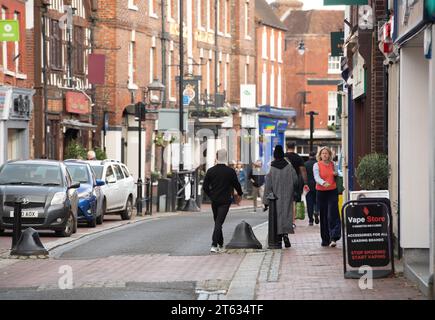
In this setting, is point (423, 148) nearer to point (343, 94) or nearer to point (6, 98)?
point (343, 94)

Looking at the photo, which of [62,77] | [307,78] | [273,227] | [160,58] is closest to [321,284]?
[273,227]

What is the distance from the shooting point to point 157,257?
69.2 feet

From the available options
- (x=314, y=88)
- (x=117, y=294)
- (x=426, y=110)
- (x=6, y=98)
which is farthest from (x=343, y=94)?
(x=314, y=88)

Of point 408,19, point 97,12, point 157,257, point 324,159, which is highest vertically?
point 97,12

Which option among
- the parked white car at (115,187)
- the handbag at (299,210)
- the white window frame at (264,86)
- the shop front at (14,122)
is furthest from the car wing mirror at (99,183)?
the white window frame at (264,86)

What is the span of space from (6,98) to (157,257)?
59.9ft

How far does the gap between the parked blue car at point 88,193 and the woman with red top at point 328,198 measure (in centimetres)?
917

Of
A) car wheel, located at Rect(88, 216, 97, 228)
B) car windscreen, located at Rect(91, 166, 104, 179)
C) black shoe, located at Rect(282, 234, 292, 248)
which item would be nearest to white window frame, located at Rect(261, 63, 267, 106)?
car windscreen, located at Rect(91, 166, 104, 179)

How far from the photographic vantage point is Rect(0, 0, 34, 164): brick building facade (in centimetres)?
3838

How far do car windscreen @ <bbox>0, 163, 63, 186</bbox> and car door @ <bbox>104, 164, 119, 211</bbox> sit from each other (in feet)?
22.8

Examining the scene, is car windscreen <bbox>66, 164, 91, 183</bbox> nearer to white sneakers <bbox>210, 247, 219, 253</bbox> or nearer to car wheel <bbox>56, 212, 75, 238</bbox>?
car wheel <bbox>56, 212, 75, 238</bbox>

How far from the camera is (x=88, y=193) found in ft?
103

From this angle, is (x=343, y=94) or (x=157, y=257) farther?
(x=343, y=94)

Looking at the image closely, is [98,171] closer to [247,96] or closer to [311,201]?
[311,201]
